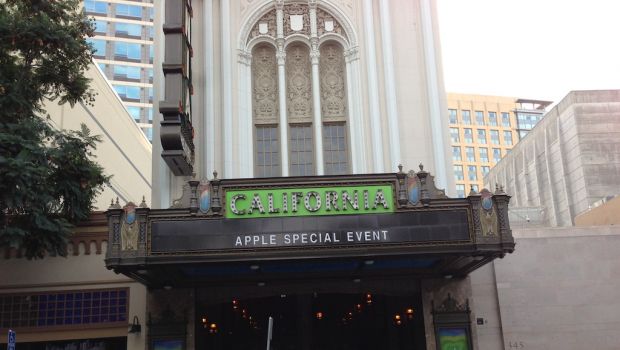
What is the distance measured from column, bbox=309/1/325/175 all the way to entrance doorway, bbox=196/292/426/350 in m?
5.70

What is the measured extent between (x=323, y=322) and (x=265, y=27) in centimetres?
1498

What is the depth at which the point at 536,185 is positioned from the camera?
72250mm

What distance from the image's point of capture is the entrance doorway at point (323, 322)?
1042 inches

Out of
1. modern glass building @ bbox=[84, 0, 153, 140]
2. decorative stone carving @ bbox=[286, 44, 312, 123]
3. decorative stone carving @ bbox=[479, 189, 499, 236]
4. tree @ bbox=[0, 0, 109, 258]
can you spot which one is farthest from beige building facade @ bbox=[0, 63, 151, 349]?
modern glass building @ bbox=[84, 0, 153, 140]

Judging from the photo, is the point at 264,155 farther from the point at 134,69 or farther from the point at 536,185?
the point at 134,69

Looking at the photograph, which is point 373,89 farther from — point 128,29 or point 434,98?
point 128,29

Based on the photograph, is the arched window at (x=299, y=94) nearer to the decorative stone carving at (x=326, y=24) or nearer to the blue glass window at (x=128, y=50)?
the decorative stone carving at (x=326, y=24)

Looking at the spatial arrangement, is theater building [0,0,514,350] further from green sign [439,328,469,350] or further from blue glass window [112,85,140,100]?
blue glass window [112,85,140,100]

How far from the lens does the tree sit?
62.5ft

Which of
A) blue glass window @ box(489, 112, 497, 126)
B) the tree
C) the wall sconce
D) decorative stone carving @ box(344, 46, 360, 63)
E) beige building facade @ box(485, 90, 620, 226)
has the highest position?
blue glass window @ box(489, 112, 497, 126)

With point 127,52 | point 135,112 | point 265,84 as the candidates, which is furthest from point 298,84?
point 127,52

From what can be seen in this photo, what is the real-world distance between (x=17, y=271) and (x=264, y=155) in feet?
29.9

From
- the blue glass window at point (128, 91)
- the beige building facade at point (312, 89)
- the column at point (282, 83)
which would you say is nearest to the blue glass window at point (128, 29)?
the blue glass window at point (128, 91)

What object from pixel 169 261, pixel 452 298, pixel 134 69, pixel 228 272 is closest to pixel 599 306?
pixel 452 298
